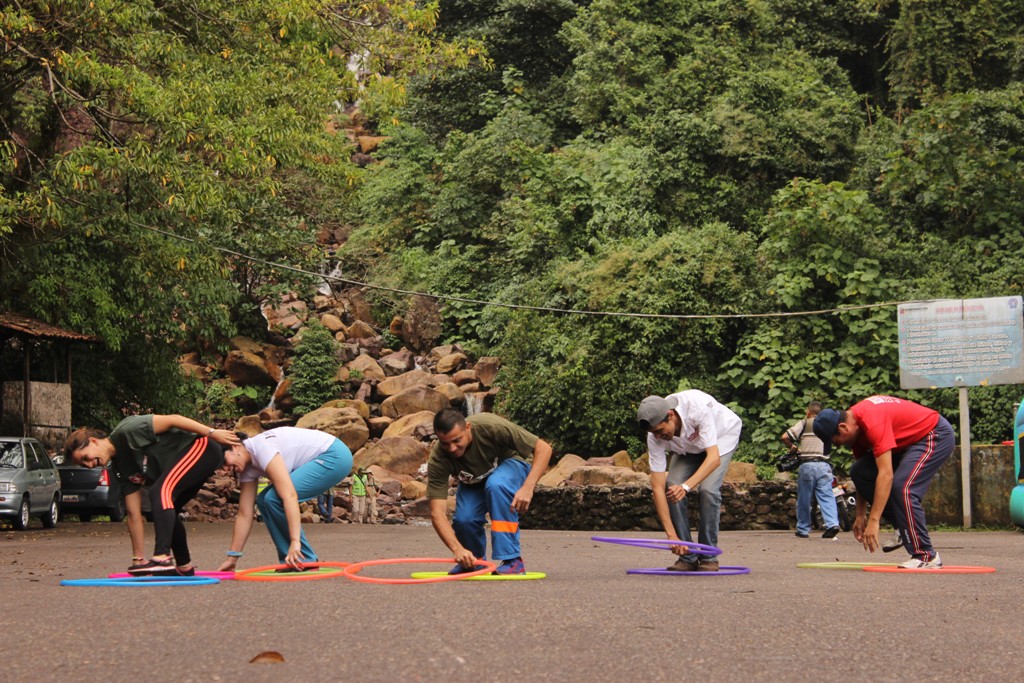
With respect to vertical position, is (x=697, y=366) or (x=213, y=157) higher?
(x=213, y=157)

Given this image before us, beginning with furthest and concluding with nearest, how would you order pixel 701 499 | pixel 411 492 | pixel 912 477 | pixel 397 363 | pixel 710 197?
pixel 397 363
pixel 710 197
pixel 411 492
pixel 701 499
pixel 912 477

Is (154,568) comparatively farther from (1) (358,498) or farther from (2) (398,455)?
(2) (398,455)

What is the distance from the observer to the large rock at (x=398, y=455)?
3422cm

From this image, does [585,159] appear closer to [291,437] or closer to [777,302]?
[777,302]

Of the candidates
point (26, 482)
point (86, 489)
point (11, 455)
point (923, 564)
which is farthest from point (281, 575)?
point (86, 489)

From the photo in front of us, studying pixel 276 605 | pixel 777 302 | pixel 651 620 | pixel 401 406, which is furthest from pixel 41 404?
pixel 651 620

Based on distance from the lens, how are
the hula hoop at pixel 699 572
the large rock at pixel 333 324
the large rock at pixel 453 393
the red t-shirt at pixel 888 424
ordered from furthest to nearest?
the large rock at pixel 333 324, the large rock at pixel 453 393, the hula hoop at pixel 699 572, the red t-shirt at pixel 888 424

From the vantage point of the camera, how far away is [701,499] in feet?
34.1

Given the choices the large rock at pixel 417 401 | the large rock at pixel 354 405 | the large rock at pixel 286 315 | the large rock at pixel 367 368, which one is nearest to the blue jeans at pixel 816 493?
the large rock at pixel 417 401

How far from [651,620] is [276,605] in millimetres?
2359

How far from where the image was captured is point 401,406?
1522 inches

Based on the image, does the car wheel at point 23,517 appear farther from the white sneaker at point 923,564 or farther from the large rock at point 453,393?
the large rock at point 453,393

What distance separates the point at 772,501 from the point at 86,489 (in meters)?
12.9

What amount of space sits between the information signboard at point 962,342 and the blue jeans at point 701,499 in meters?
12.3
